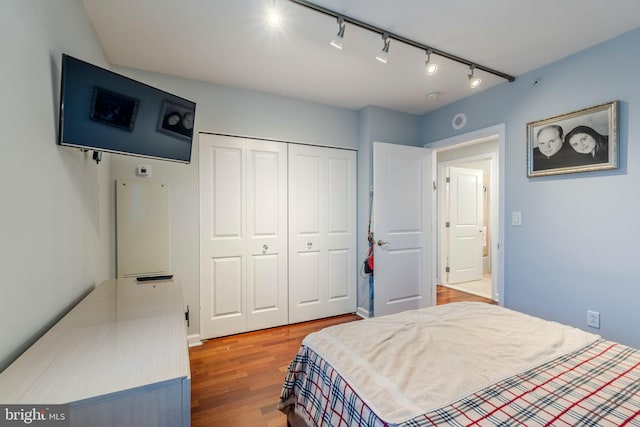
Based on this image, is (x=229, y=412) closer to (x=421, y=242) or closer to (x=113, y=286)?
(x=113, y=286)

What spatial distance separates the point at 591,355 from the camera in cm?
123

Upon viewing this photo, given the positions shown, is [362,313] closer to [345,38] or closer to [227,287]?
[227,287]

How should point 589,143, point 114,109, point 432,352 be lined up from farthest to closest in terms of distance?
point 589,143
point 114,109
point 432,352

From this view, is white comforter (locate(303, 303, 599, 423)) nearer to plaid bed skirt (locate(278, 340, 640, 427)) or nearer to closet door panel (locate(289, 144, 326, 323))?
plaid bed skirt (locate(278, 340, 640, 427))

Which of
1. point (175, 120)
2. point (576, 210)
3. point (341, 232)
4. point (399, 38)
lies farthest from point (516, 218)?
point (175, 120)

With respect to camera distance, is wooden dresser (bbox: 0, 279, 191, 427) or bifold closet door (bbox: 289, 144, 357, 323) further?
bifold closet door (bbox: 289, 144, 357, 323)

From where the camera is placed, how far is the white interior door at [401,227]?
10.3ft

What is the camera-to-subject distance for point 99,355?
924 millimetres

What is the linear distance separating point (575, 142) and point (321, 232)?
2.35 meters

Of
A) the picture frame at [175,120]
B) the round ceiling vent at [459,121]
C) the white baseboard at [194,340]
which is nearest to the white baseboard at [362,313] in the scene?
the white baseboard at [194,340]

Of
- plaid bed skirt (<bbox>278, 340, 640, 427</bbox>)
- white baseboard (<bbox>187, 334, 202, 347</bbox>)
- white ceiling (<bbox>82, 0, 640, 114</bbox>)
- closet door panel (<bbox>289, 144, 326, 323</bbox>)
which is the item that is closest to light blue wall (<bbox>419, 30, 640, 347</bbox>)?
white ceiling (<bbox>82, 0, 640, 114</bbox>)

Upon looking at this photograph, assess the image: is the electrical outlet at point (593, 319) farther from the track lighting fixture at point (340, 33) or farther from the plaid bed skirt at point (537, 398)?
the track lighting fixture at point (340, 33)

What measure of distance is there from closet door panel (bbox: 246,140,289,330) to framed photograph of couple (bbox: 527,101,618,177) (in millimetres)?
2305

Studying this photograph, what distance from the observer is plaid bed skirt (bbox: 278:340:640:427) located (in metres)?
0.84
